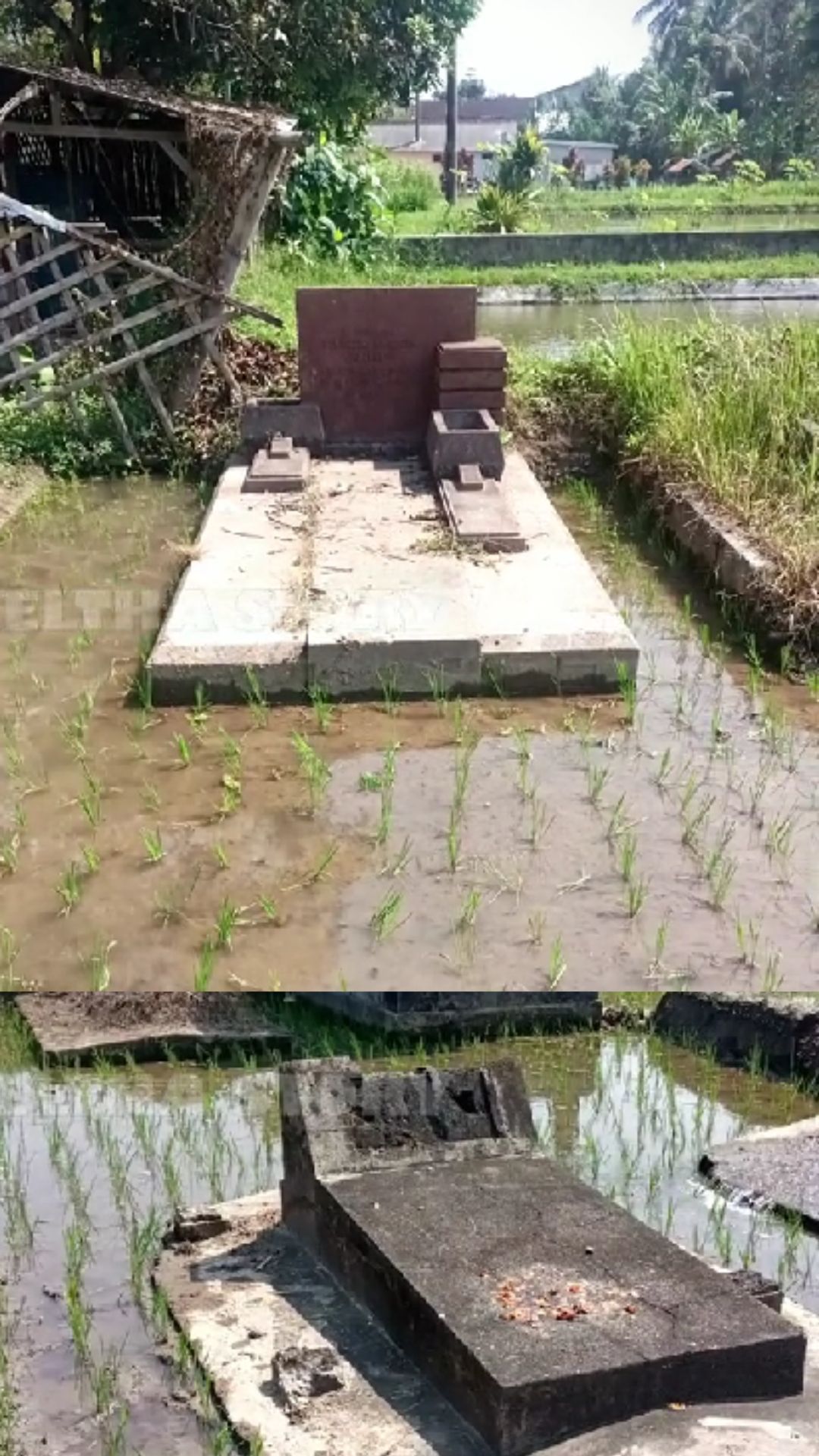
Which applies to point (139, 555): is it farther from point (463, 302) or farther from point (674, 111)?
point (674, 111)

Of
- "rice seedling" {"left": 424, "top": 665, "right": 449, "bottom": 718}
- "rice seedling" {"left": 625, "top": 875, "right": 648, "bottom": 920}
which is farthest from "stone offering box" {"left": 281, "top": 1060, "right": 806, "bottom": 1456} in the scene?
"rice seedling" {"left": 424, "top": 665, "right": 449, "bottom": 718}

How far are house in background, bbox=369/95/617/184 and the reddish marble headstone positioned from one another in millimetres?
32310

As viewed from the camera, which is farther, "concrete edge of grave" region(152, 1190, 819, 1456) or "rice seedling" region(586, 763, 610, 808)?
"rice seedling" region(586, 763, 610, 808)

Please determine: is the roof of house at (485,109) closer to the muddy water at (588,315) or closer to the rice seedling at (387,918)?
the muddy water at (588,315)

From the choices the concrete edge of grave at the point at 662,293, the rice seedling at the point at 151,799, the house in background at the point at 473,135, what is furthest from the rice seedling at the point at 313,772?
the house in background at the point at 473,135

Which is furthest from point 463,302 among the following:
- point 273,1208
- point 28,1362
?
point 28,1362

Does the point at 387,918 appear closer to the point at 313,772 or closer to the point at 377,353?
the point at 313,772

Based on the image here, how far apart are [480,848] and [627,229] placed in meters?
25.0

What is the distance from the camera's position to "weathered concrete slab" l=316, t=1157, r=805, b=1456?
3.44 meters

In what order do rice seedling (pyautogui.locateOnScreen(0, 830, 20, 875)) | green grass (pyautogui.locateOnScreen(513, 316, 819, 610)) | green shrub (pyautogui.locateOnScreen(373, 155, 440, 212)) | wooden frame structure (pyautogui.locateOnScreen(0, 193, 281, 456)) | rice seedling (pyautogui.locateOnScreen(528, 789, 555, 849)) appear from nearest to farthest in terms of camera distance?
rice seedling (pyautogui.locateOnScreen(0, 830, 20, 875)) < rice seedling (pyautogui.locateOnScreen(528, 789, 555, 849)) < green grass (pyautogui.locateOnScreen(513, 316, 819, 610)) < wooden frame structure (pyautogui.locateOnScreen(0, 193, 281, 456)) < green shrub (pyautogui.locateOnScreen(373, 155, 440, 212))

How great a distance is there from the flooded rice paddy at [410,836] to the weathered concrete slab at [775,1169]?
1064mm

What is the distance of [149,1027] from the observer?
249 inches

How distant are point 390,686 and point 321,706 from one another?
336 millimetres

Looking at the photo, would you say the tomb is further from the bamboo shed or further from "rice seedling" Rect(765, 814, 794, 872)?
"rice seedling" Rect(765, 814, 794, 872)
